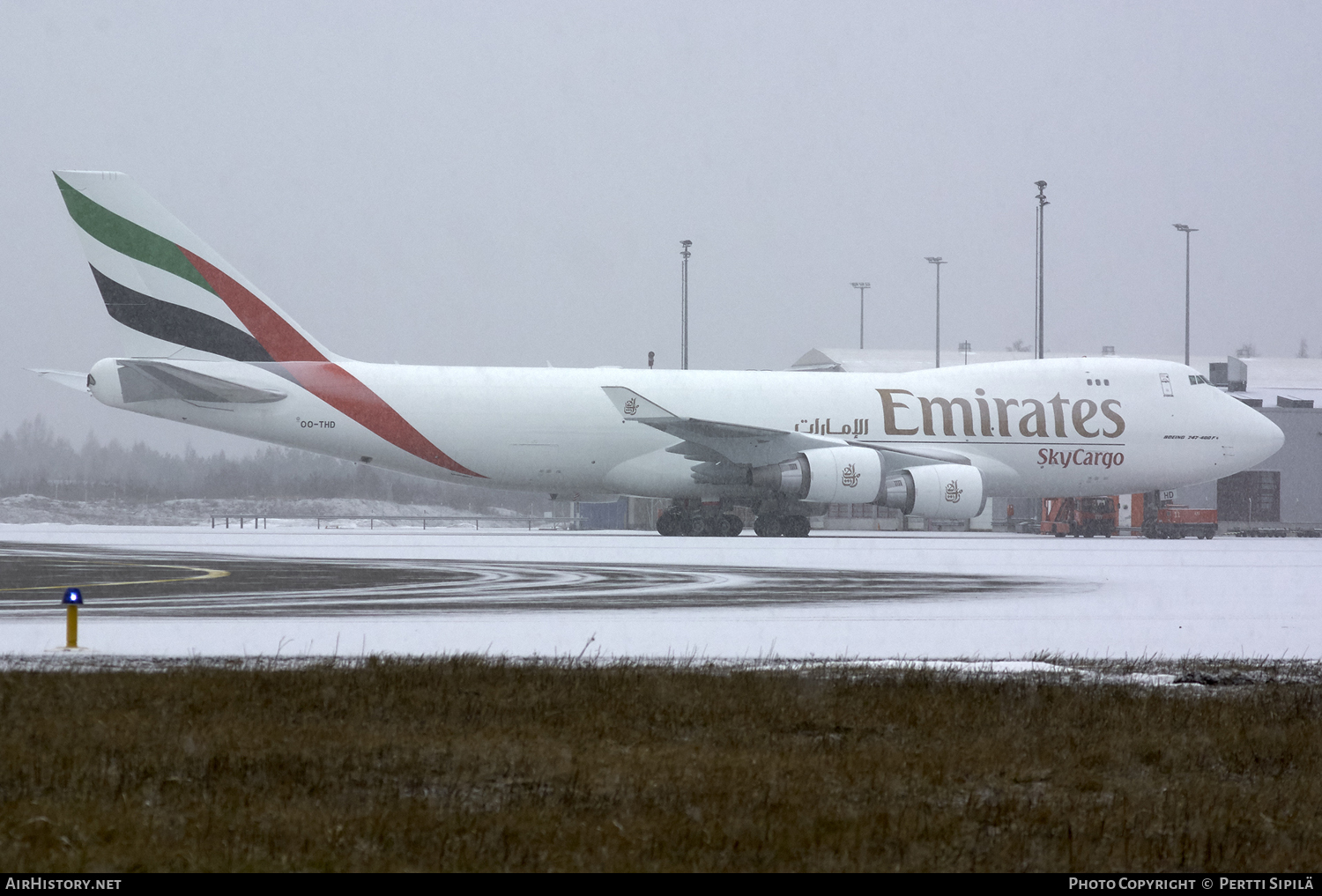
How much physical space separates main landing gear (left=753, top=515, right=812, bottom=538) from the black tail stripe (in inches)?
580

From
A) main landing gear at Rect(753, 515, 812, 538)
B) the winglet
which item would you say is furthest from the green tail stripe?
main landing gear at Rect(753, 515, 812, 538)

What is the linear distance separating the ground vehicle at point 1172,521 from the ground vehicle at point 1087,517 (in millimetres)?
1127

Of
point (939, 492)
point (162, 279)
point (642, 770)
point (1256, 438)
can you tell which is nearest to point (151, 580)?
point (642, 770)

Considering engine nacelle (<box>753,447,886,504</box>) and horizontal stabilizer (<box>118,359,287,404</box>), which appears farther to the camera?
engine nacelle (<box>753,447,886,504</box>)

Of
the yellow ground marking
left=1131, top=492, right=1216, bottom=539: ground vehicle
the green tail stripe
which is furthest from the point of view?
left=1131, top=492, right=1216, bottom=539: ground vehicle

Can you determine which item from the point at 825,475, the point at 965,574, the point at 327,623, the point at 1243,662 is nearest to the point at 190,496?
the point at 825,475

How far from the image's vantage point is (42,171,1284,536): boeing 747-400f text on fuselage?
34.8m

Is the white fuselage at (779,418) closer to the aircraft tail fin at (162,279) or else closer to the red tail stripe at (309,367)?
the red tail stripe at (309,367)

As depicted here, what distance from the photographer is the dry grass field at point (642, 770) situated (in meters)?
5.53

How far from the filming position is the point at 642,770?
6.98 metres

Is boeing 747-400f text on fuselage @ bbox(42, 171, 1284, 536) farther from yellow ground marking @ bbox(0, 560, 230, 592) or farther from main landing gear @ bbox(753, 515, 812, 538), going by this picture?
yellow ground marking @ bbox(0, 560, 230, 592)

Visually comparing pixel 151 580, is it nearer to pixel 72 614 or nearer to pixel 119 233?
pixel 72 614

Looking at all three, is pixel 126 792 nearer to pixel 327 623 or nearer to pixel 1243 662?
pixel 327 623

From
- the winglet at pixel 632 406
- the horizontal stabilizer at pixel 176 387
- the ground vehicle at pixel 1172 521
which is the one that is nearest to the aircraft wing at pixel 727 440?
the winglet at pixel 632 406
